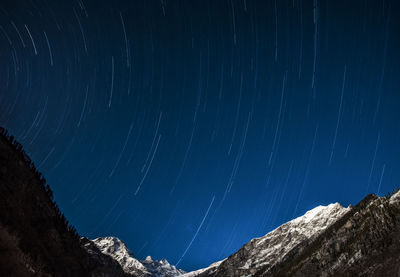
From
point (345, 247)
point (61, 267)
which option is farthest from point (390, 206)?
point (61, 267)

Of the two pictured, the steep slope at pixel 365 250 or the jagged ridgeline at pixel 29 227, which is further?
the steep slope at pixel 365 250

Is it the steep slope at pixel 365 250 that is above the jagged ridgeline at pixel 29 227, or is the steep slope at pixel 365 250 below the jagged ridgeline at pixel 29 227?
above

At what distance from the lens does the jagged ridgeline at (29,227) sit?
2166 centimetres

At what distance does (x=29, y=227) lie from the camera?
26.0 meters

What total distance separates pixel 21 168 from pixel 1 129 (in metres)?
5.79

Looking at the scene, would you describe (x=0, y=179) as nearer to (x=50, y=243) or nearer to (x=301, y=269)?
(x=50, y=243)

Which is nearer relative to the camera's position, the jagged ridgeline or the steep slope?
the jagged ridgeline

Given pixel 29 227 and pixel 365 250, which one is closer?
pixel 29 227

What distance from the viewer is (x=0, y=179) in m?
25.8

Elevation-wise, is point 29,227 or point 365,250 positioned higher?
point 365,250

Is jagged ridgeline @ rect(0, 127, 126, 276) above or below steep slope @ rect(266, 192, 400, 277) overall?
below

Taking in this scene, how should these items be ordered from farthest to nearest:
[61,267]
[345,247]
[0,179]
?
[345,247], [61,267], [0,179]

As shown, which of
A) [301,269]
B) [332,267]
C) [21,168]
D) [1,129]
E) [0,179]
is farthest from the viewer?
[301,269]

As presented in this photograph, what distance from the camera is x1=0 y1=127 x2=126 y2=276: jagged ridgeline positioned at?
21656mm
